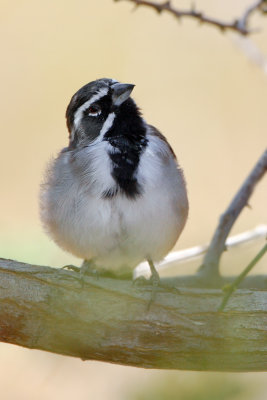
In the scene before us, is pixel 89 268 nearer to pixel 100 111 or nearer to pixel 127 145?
pixel 127 145

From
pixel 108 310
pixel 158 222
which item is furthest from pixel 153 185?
pixel 108 310

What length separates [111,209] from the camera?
3.85 meters

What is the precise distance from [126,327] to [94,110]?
4.27 ft

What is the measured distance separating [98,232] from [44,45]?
4.23 meters

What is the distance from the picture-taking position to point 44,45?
25.1 feet

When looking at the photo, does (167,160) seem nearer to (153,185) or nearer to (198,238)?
(153,185)

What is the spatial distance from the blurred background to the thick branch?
9.80 feet

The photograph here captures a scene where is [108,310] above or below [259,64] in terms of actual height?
below

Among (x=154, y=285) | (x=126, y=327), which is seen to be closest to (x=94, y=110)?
(x=154, y=285)

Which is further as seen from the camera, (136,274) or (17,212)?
(17,212)

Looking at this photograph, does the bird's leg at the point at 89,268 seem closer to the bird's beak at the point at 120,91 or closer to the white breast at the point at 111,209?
the white breast at the point at 111,209

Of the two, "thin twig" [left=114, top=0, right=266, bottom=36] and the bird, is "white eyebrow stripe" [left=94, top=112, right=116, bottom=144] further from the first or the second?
"thin twig" [left=114, top=0, right=266, bottom=36]

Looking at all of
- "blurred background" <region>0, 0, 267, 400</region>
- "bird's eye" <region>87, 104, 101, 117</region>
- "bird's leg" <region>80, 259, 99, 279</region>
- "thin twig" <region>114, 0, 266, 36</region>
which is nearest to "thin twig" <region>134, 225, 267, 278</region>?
"bird's leg" <region>80, 259, 99, 279</region>

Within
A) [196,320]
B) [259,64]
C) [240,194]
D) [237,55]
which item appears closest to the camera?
[196,320]
